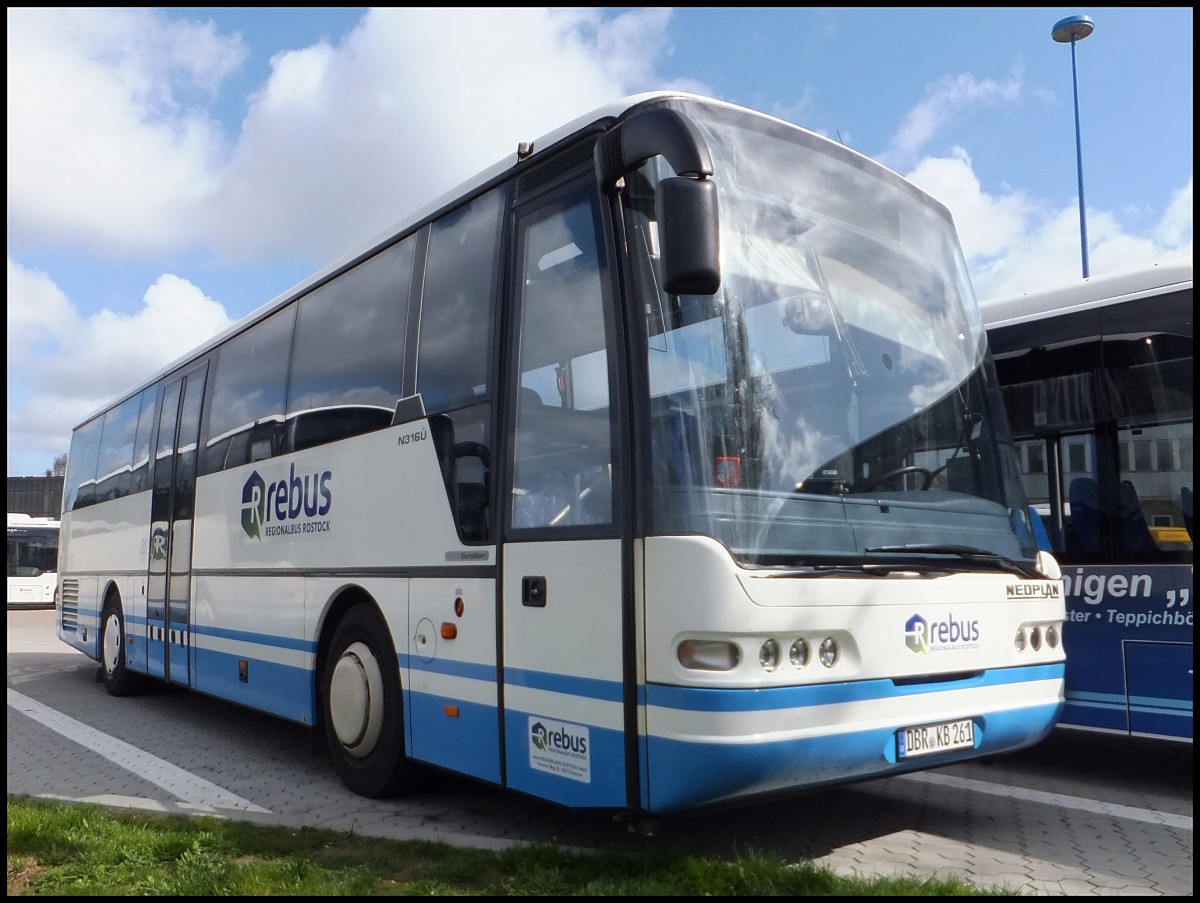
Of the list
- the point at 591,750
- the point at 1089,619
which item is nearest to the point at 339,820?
the point at 591,750

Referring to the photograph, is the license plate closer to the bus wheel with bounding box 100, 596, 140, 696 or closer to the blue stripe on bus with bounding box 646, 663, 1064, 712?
the blue stripe on bus with bounding box 646, 663, 1064, 712

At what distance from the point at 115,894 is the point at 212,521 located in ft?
16.3

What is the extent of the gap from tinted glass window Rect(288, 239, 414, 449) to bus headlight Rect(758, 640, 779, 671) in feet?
9.87

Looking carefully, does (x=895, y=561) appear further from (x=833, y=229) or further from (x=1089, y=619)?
(x=1089, y=619)

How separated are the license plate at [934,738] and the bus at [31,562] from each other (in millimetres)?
32001

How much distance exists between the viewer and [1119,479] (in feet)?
21.6

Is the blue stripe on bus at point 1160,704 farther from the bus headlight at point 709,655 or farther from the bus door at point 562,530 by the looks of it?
the bus door at point 562,530

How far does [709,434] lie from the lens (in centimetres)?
446

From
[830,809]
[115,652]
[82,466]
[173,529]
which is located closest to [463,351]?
[830,809]

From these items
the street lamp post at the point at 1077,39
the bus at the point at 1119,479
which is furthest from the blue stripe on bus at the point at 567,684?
the street lamp post at the point at 1077,39

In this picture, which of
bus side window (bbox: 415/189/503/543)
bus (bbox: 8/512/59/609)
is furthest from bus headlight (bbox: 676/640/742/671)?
bus (bbox: 8/512/59/609)

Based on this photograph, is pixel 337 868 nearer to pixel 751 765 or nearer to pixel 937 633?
pixel 751 765

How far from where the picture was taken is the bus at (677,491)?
14.1 ft

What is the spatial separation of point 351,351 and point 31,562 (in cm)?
2971
